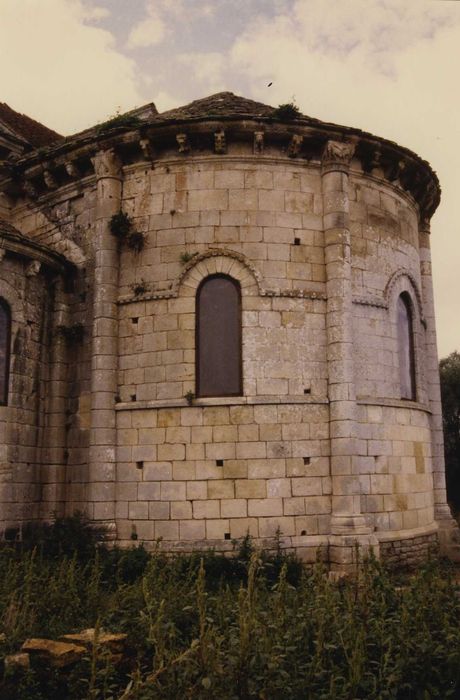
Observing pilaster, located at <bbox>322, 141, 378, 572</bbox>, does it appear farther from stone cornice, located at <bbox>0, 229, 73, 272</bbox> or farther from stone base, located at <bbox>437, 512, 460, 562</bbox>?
stone cornice, located at <bbox>0, 229, 73, 272</bbox>

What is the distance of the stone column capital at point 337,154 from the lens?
37.1 feet

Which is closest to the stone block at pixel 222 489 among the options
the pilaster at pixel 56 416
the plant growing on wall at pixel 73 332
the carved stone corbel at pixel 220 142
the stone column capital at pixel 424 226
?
the pilaster at pixel 56 416

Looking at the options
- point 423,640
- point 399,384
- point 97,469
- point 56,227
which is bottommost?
point 423,640

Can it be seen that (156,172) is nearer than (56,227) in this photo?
Yes

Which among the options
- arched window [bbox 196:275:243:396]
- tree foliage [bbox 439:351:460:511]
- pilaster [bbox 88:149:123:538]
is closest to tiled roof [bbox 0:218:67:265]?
pilaster [bbox 88:149:123:538]

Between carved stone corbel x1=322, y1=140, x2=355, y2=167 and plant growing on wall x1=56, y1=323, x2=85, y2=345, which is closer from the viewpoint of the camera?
carved stone corbel x1=322, y1=140, x2=355, y2=167

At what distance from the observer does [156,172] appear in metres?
11.6

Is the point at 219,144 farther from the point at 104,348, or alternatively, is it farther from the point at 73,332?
the point at 73,332

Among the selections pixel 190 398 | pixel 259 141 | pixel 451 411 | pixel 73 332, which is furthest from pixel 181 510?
pixel 451 411

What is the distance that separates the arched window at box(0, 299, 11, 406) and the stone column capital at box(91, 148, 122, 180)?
2730mm

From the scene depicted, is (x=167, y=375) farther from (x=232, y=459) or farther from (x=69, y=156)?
(x=69, y=156)

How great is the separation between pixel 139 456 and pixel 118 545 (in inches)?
54.3

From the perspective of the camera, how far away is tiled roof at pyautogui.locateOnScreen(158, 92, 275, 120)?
11250mm

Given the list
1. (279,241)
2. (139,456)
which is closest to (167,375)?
(139,456)
